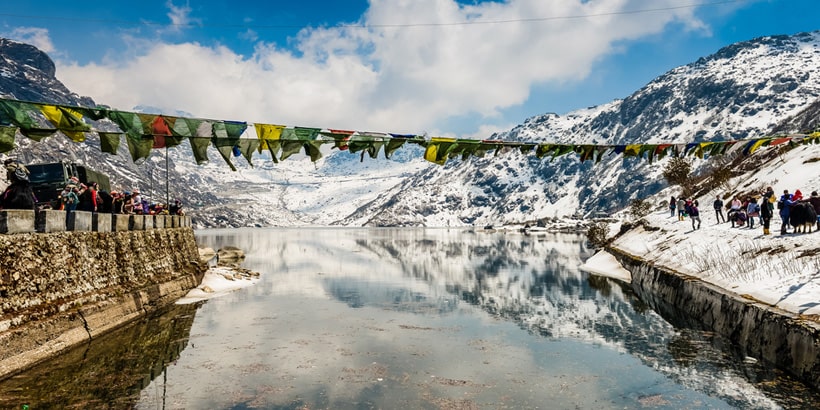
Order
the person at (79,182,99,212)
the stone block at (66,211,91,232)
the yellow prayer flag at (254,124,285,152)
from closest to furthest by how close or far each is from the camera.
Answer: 1. the yellow prayer flag at (254,124,285,152)
2. the stone block at (66,211,91,232)
3. the person at (79,182,99,212)

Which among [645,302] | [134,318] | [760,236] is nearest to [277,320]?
[134,318]

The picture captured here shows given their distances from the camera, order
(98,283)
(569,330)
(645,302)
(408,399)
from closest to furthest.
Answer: (408,399) < (98,283) < (569,330) < (645,302)

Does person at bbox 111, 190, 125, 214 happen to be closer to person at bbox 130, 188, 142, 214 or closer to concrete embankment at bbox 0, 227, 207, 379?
person at bbox 130, 188, 142, 214

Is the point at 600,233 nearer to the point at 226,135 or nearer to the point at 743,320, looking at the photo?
the point at 743,320

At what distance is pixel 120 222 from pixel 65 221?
529 centimetres

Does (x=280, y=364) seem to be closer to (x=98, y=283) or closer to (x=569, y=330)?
(x=98, y=283)

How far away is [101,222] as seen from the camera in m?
22.3

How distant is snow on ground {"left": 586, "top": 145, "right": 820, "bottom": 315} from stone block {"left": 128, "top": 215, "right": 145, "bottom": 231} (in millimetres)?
29684

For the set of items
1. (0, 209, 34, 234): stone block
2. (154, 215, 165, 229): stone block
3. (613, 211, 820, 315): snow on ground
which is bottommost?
(613, 211, 820, 315): snow on ground

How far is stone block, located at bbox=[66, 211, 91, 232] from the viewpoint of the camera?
64.3 ft

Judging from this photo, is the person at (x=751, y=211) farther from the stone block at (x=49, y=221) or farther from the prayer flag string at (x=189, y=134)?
the stone block at (x=49, y=221)

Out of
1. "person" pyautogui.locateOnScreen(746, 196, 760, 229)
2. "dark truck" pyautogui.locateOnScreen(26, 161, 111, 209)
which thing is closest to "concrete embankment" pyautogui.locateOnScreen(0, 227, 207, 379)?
"dark truck" pyautogui.locateOnScreen(26, 161, 111, 209)

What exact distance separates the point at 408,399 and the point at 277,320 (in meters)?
13.9

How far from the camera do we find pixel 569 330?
23.6 metres
